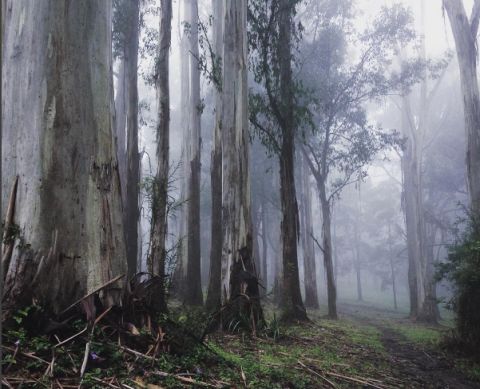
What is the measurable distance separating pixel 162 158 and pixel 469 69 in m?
9.20

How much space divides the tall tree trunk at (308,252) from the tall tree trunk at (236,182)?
9492 millimetres

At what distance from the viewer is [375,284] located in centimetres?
5088

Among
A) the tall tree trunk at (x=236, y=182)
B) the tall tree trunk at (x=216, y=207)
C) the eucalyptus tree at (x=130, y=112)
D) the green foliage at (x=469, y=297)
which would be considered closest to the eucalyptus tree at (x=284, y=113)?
the tall tree trunk at (x=216, y=207)

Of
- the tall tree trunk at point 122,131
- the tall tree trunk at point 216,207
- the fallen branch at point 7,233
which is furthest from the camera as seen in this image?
the tall tree trunk at point 122,131

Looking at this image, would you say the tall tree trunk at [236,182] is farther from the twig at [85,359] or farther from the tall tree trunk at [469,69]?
the tall tree trunk at [469,69]

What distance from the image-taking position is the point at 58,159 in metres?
2.73

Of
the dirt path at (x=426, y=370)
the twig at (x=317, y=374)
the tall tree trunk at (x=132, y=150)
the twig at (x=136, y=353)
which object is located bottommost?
the dirt path at (x=426, y=370)

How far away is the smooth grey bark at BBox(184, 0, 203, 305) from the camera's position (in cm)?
1201

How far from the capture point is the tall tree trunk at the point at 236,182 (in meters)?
6.55

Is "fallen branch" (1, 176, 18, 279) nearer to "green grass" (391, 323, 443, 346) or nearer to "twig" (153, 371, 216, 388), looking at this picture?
"twig" (153, 371, 216, 388)

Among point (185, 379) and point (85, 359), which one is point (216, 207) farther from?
point (85, 359)

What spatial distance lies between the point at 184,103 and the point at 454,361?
12972 mm

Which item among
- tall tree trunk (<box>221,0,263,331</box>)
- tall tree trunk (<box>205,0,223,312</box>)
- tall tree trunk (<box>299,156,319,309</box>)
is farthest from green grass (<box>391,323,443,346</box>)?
tall tree trunk (<box>299,156,319,309</box>)

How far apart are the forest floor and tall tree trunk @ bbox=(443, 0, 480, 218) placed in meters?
5.45
